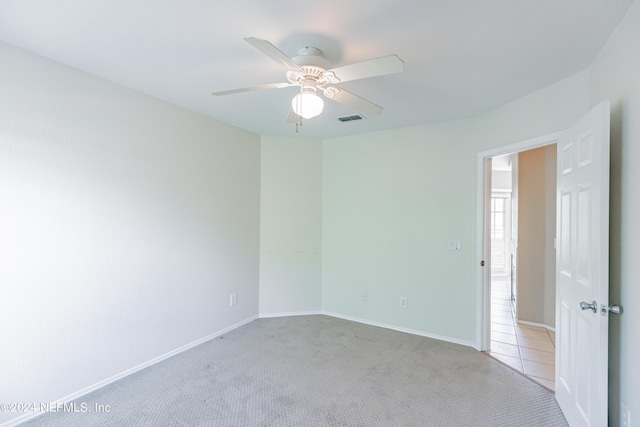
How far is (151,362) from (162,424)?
949 mm

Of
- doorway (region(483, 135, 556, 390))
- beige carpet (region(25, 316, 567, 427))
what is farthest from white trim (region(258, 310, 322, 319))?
doorway (region(483, 135, 556, 390))

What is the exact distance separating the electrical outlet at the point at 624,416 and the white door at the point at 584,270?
12 cm

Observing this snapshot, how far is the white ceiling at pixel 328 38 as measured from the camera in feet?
5.20

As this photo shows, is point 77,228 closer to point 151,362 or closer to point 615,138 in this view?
point 151,362

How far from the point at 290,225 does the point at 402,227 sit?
146 centimetres

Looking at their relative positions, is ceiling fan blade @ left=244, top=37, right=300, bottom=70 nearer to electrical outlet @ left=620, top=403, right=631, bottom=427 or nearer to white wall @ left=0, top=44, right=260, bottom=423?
white wall @ left=0, top=44, right=260, bottom=423

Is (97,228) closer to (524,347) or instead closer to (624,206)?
(624,206)

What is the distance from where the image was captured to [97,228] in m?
2.47

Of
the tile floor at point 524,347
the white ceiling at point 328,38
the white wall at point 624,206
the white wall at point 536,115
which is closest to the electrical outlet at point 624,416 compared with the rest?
the white wall at point 624,206

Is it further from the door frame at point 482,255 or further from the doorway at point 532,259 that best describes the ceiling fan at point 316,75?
the doorway at point 532,259

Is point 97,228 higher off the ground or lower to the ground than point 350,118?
lower

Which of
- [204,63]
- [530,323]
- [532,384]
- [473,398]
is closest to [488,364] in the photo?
[532,384]

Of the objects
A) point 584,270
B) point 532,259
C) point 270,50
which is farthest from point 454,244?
point 270,50

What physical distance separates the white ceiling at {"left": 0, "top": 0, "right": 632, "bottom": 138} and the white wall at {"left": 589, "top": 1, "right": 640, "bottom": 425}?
0.16 m
